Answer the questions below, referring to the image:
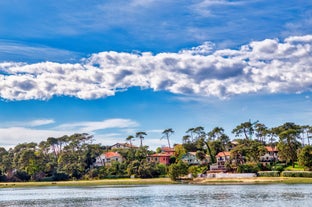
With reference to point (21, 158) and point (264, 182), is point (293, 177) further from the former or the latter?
point (21, 158)

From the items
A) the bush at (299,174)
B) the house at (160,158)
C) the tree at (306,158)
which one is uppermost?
the house at (160,158)

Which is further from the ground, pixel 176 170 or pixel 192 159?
pixel 192 159

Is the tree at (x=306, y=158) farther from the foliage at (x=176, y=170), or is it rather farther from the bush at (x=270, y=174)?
the foliage at (x=176, y=170)

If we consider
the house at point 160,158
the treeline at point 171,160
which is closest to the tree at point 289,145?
the treeline at point 171,160

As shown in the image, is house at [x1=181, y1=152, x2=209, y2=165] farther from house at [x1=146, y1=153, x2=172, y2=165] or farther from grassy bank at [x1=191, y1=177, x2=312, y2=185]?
grassy bank at [x1=191, y1=177, x2=312, y2=185]

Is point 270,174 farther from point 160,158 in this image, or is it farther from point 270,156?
point 160,158

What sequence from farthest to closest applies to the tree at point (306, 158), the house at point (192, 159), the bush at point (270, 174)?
the house at point (192, 159)
the bush at point (270, 174)
the tree at point (306, 158)

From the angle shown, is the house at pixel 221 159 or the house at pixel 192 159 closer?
the house at pixel 221 159

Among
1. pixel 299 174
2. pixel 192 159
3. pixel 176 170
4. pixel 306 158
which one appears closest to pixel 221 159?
pixel 192 159

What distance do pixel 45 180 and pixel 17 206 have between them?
102523mm

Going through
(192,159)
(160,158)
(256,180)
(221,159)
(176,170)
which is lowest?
(256,180)

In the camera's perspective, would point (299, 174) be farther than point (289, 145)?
No

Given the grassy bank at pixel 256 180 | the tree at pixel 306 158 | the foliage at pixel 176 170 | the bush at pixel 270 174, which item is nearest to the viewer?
the grassy bank at pixel 256 180

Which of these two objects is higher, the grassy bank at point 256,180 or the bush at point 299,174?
the bush at point 299,174
